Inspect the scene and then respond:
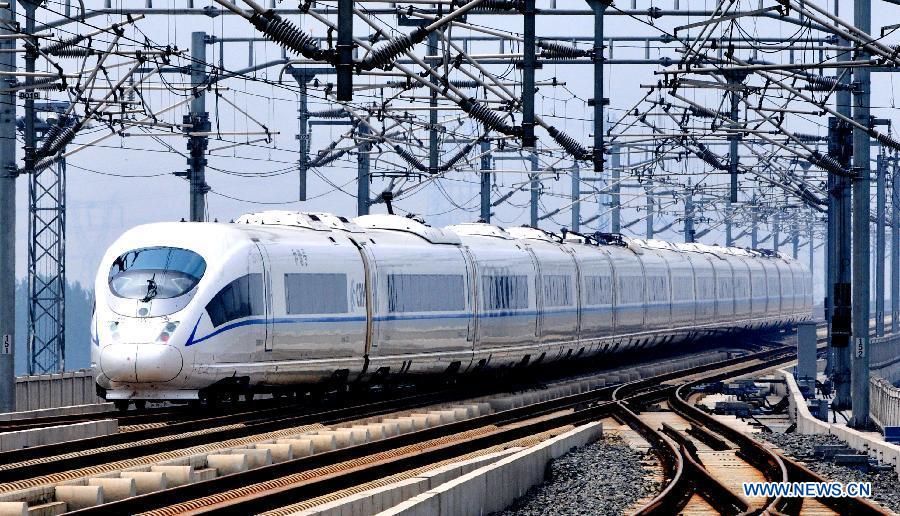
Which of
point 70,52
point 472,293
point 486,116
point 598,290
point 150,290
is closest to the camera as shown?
point 150,290

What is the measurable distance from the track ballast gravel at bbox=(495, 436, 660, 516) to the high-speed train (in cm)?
532

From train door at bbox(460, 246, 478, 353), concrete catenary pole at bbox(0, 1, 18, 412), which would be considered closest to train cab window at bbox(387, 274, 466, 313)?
train door at bbox(460, 246, 478, 353)

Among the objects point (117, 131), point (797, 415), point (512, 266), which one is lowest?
point (797, 415)

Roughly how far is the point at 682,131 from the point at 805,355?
20.6 ft

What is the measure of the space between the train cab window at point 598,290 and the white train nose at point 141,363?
19999mm

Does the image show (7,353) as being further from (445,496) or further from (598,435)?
(445,496)

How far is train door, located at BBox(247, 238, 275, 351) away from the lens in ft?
81.0

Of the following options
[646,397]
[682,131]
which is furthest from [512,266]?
[682,131]

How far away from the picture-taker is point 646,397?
3388 cm

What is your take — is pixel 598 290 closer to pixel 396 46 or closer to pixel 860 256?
pixel 860 256

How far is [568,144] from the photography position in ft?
104

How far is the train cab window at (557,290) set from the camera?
38144mm

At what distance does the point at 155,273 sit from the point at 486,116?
244 inches

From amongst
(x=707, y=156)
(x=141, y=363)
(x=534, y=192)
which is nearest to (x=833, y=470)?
(x=141, y=363)
